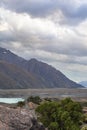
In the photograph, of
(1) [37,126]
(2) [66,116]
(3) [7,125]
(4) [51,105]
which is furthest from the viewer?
(4) [51,105]

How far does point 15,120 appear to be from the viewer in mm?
23047

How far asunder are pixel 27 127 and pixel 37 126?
159cm

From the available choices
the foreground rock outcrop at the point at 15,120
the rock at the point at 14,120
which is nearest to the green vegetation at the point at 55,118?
the foreground rock outcrop at the point at 15,120

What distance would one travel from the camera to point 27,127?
23.3 metres

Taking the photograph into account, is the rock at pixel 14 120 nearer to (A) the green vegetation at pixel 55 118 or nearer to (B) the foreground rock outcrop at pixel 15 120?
(B) the foreground rock outcrop at pixel 15 120

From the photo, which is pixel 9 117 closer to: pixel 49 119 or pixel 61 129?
pixel 61 129

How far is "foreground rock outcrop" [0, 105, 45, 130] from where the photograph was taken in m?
22.7

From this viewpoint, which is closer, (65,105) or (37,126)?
(37,126)

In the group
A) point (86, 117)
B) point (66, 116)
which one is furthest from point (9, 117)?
point (86, 117)

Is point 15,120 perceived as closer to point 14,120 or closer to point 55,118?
point 14,120

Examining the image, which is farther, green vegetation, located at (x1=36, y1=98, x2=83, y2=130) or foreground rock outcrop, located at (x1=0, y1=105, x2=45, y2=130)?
green vegetation, located at (x1=36, y1=98, x2=83, y2=130)

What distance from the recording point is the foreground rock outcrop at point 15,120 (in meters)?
22.7

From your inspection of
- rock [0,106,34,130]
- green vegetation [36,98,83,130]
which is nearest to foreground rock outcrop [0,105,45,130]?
rock [0,106,34,130]

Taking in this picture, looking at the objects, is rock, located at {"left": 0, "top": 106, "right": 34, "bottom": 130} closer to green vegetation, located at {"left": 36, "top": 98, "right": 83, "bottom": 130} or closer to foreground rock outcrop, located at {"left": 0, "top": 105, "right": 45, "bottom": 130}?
foreground rock outcrop, located at {"left": 0, "top": 105, "right": 45, "bottom": 130}
